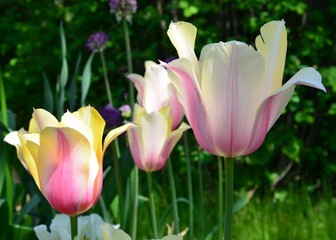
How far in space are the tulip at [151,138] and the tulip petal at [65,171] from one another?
42 cm

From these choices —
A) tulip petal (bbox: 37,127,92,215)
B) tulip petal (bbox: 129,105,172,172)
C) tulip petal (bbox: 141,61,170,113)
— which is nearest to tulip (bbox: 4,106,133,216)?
tulip petal (bbox: 37,127,92,215)

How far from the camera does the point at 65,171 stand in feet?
2.71

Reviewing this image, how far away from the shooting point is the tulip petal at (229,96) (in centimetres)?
78

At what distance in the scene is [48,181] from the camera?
828mm

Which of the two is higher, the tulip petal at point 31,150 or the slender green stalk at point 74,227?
the tulip petal at point 31,150

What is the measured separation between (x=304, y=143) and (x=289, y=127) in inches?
9.4

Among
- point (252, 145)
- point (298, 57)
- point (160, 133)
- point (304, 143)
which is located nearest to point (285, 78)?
point (298, 57)

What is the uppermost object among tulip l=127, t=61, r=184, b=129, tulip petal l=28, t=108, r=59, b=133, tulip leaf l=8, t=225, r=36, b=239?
tulip petal l=28, t=108, r=59, b=133

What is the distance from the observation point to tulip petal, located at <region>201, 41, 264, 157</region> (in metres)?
0.78

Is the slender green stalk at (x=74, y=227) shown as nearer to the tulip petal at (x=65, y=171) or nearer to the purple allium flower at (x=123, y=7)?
the tulip petal at (x=65, y=171)

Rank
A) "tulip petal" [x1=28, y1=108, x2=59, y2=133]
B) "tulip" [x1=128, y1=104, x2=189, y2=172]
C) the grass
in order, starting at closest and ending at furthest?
"tulip petal" [x1=28, y1=108, x2=59, y2=133] < "tulip" [x1=128, y1=104, x2=189, y2=172] < the grass

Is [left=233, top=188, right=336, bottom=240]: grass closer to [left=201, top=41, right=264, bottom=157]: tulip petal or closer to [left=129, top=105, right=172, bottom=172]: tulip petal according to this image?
[left=129, top=105, right=172, bottom=172]: tulip petal

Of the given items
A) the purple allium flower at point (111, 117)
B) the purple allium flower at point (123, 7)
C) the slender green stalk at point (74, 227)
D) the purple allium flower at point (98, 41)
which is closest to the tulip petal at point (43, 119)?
the slender green stalk at point (74, 227)

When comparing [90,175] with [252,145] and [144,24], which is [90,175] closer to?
[252,145]
